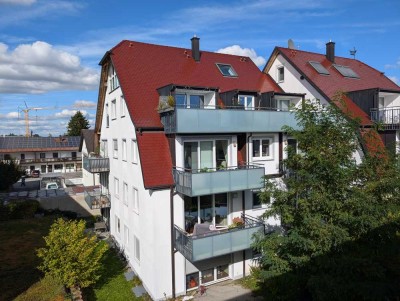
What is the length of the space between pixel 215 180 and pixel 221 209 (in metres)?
2.74

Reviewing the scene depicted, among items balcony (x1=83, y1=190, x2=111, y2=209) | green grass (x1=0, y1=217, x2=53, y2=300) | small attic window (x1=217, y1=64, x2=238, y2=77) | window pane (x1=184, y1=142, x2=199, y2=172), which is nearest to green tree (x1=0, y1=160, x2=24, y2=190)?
green grass (x1=0, y1=217, x2=53, y2=300)

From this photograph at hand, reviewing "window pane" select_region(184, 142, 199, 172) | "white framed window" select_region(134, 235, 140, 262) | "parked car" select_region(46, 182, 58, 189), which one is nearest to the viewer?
"window pane" select_region(184, 142, 199, 172)

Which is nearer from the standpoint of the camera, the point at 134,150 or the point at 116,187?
the point at 134,150

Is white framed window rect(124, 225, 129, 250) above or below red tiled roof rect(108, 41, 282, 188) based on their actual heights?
below

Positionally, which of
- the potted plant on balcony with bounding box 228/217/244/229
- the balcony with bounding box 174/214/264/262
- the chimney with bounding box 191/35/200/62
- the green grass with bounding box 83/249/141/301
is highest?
the chimney with bounding box 191/35/200/62

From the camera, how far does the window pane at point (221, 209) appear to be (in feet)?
52.1

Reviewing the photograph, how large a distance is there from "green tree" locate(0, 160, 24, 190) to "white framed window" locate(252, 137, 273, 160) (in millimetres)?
38805

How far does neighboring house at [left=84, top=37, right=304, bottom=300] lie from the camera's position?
552 inches

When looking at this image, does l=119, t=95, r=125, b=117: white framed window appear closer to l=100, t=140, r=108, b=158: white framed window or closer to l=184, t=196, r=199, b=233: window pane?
l=100, t=140, r=108, b=158: white framed window

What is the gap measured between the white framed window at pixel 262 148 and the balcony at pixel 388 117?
23.2 feet

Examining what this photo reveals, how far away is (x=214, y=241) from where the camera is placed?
1384cm

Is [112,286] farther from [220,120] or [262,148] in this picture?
[262,148]

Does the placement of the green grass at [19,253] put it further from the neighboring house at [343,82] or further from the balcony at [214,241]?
the neighboring house at [343,82]

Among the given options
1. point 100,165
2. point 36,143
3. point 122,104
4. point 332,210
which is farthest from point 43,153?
→ point 332,210
